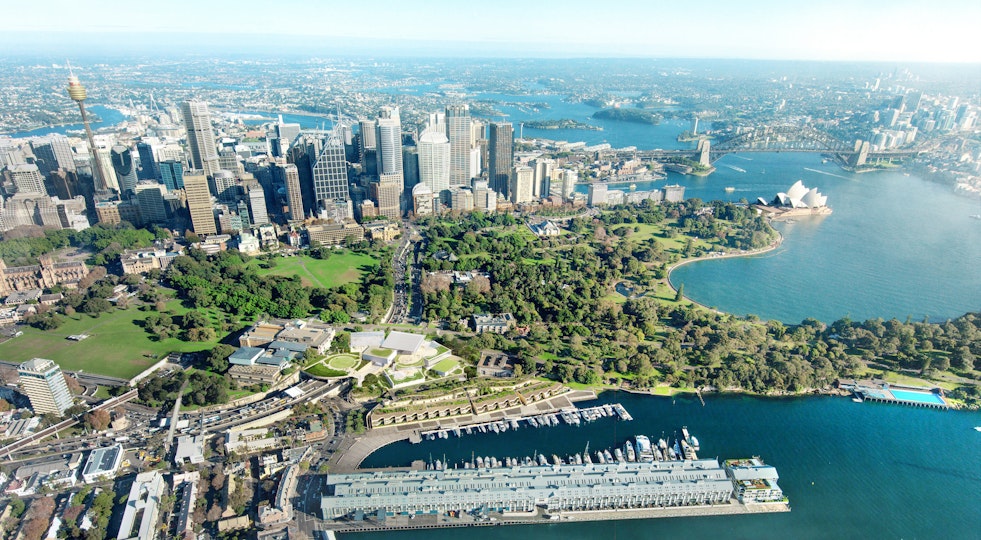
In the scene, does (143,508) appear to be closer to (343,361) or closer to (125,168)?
(343,361)

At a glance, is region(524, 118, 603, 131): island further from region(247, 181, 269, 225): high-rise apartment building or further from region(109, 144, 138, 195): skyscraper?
region(109, 144, 138, 195): skyscraper

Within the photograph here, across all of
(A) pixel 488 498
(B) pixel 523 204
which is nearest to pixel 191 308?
(A) pixel 488 498

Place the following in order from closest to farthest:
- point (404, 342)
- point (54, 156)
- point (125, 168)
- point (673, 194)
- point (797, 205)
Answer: point (404, 342) < point (125, 168) < point (54, 156) < point (797, 205) < point (673, 194)

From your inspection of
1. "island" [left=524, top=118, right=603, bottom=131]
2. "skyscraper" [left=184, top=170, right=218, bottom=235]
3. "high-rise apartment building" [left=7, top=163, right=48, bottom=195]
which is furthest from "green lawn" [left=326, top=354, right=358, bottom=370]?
"island" [left=524, top=118, right=603, bottom=131]

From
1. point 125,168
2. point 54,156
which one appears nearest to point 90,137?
point 125,168

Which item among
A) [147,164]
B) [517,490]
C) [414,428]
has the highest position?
[147,164]

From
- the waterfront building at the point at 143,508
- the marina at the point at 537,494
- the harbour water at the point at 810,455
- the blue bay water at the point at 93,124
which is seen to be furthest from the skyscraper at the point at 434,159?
the blue bay water at the point at 93,124

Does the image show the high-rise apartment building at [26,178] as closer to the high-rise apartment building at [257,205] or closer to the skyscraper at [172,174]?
the skyscraper at [172,174]
